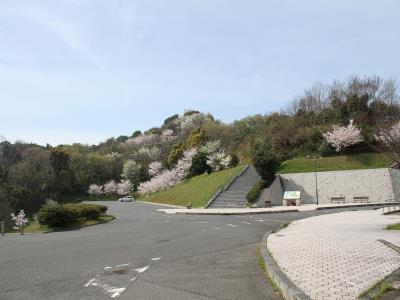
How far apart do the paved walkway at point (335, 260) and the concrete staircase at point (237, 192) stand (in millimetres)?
27883

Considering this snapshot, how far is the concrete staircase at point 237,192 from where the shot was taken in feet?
137

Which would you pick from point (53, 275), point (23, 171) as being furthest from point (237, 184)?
point (23, 171)

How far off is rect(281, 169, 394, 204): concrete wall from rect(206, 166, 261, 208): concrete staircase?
12.5 ft

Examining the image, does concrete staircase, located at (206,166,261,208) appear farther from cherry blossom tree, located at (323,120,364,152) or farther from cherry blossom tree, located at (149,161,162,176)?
cherry blossom tree, located at (149,161,162,176)

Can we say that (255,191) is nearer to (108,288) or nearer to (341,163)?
(341,163)

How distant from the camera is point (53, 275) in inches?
335

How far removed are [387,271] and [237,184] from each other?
3988cm

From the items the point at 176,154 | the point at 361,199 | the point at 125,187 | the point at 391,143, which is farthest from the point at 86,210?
the point at 125,187

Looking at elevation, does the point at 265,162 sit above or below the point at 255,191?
above

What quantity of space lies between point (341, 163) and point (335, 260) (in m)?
37.7

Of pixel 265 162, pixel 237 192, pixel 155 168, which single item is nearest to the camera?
pixel 265 162

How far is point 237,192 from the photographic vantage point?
147 feet

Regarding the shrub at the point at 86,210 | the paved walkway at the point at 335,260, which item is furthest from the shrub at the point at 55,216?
the paved walkway at the point at 335,260

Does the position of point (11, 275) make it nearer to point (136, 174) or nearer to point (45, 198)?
point (45, 198)
